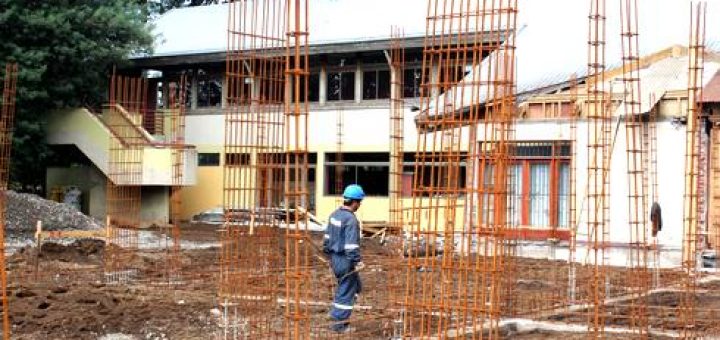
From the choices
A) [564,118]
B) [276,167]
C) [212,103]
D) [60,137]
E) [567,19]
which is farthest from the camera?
[212,103]

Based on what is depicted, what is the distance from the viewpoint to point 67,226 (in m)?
24.1

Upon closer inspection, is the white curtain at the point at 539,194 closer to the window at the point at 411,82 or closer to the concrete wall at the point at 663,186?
the concrete wall at the point at 663,186

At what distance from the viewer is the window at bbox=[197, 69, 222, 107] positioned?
32938 mm

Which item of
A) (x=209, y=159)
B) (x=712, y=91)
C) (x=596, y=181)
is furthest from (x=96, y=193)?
(x=596, y=181)

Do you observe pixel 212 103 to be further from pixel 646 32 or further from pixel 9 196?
pixel 646 32

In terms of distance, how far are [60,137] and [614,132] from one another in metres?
17.7

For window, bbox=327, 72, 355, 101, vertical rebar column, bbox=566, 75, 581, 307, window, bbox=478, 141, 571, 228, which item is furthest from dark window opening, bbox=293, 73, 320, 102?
vertical rebar column, bbox=566, 75, 581, 307

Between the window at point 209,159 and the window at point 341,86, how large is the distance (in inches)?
167

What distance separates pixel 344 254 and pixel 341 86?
69.1 feet

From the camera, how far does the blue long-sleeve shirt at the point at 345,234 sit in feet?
31.0

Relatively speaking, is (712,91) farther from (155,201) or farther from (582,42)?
(155,201)

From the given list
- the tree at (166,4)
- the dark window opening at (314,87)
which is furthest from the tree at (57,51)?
the tree at (166,4)

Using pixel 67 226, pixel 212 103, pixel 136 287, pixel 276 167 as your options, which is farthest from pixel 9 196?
pixel 276 167

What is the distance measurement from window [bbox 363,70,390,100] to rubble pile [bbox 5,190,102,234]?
9.03m
